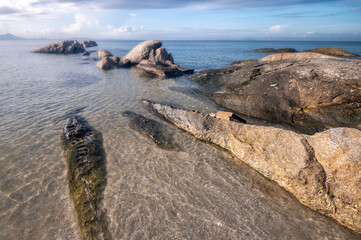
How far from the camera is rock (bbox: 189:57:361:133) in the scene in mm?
9984

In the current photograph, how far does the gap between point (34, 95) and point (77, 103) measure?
4.41 m

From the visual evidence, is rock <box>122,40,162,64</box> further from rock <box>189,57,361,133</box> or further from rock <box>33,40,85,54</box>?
rock <box>33,40,85,54</box>

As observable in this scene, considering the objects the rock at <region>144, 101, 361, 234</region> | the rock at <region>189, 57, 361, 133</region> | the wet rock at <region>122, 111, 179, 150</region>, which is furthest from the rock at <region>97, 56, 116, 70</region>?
the rock at <region>144, 101, 361, 234</region>

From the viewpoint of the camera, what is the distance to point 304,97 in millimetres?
11000

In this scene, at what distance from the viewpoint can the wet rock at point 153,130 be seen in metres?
8.23

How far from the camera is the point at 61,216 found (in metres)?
4.86

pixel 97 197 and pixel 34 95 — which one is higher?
pixel 34 95

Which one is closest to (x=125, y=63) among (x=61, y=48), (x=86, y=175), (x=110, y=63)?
(x=110, y=63)

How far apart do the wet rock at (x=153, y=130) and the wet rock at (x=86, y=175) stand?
1.97 meters

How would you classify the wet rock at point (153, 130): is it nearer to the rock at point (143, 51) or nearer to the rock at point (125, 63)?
the rock at point (125, 63)

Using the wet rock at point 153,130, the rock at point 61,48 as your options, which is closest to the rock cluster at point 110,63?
the wet rock at point 153,130

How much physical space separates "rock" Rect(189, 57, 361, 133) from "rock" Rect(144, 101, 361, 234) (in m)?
4.65

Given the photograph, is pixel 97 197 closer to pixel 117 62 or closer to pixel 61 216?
pixel 61 216

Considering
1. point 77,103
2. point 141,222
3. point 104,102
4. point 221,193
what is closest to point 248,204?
point 221,193
